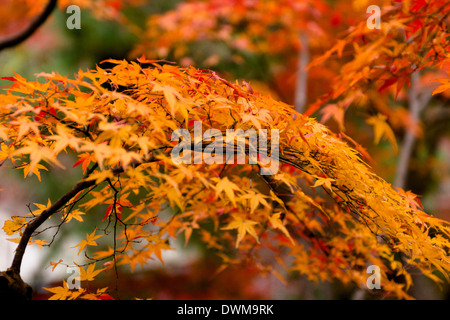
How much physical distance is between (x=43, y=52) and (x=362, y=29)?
177 inches

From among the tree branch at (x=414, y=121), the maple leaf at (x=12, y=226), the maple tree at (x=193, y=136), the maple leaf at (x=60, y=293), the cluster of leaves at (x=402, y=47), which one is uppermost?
the tree branch at (x=414, y=121)

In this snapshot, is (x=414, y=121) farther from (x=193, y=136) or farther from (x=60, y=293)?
(x=60, y=293)

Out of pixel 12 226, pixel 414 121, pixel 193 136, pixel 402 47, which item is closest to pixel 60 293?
pixel 12 226

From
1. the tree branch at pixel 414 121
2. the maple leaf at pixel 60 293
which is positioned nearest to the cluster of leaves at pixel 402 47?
the maple leaf at pixel 60 293

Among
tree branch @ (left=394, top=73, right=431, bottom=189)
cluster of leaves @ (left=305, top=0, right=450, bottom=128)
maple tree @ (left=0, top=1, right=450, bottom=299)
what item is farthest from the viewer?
tree branch @ (left=394, top=73, right=431, bottom=189)

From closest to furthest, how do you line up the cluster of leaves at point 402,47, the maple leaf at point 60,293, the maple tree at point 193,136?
the maple tree at point 193,136, the maple leaf at point 60,293, the cluster of leaves at point 402,47

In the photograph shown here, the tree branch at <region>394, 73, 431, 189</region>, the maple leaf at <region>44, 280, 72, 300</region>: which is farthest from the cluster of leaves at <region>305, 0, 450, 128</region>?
the tree branch at <region>394, 73, 431, 189</region>

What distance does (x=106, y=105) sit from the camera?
123cm

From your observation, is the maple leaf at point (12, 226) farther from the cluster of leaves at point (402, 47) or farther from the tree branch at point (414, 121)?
the tree branch at point (414, 121)

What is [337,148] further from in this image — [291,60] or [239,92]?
[291,60]

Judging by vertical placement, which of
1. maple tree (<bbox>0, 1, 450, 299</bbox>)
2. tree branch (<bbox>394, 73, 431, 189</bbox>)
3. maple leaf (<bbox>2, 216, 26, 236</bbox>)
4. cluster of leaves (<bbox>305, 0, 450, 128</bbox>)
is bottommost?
maple leaf (<bbox>2, 216, 26, 236</bbox>)

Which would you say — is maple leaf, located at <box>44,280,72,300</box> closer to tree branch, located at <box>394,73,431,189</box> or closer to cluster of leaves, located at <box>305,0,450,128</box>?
cluster of leaves, located at <box>305,0,450,128</box>
